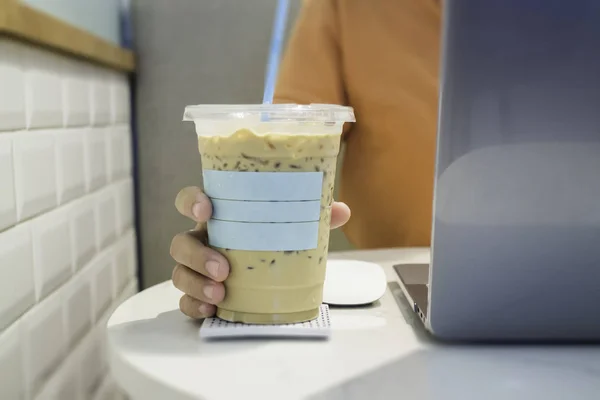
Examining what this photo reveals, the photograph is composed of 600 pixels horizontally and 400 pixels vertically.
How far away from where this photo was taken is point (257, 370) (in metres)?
0.47

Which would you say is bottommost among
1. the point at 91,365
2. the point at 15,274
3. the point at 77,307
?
the point at 91,365

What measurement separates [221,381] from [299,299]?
5.3 inches

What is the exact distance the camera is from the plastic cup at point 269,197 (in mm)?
535

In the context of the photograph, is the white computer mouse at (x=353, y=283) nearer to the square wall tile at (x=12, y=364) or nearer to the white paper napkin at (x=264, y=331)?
the white paper napkin at (x=264, y=331)

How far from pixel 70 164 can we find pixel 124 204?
0.38 meters

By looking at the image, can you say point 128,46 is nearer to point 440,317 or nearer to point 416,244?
point 416,244

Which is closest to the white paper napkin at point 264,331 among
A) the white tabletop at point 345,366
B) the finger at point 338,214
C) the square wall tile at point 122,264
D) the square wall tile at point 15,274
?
the white tabletop at point 345,366

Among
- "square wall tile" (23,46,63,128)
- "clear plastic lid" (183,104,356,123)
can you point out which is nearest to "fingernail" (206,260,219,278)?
"clear plastic lid" (183,104,356,123)

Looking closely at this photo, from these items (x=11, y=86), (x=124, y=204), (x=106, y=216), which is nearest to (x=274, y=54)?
(x=11, y=86)

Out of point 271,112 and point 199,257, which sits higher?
point 271,112

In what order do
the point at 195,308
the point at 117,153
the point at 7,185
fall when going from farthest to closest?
the point at 117,153 < the point at 7,185 < the point at 195,308

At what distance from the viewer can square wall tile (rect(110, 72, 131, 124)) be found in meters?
1.34

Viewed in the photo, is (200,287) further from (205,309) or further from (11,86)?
(11,86)

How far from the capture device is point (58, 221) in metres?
0.99
